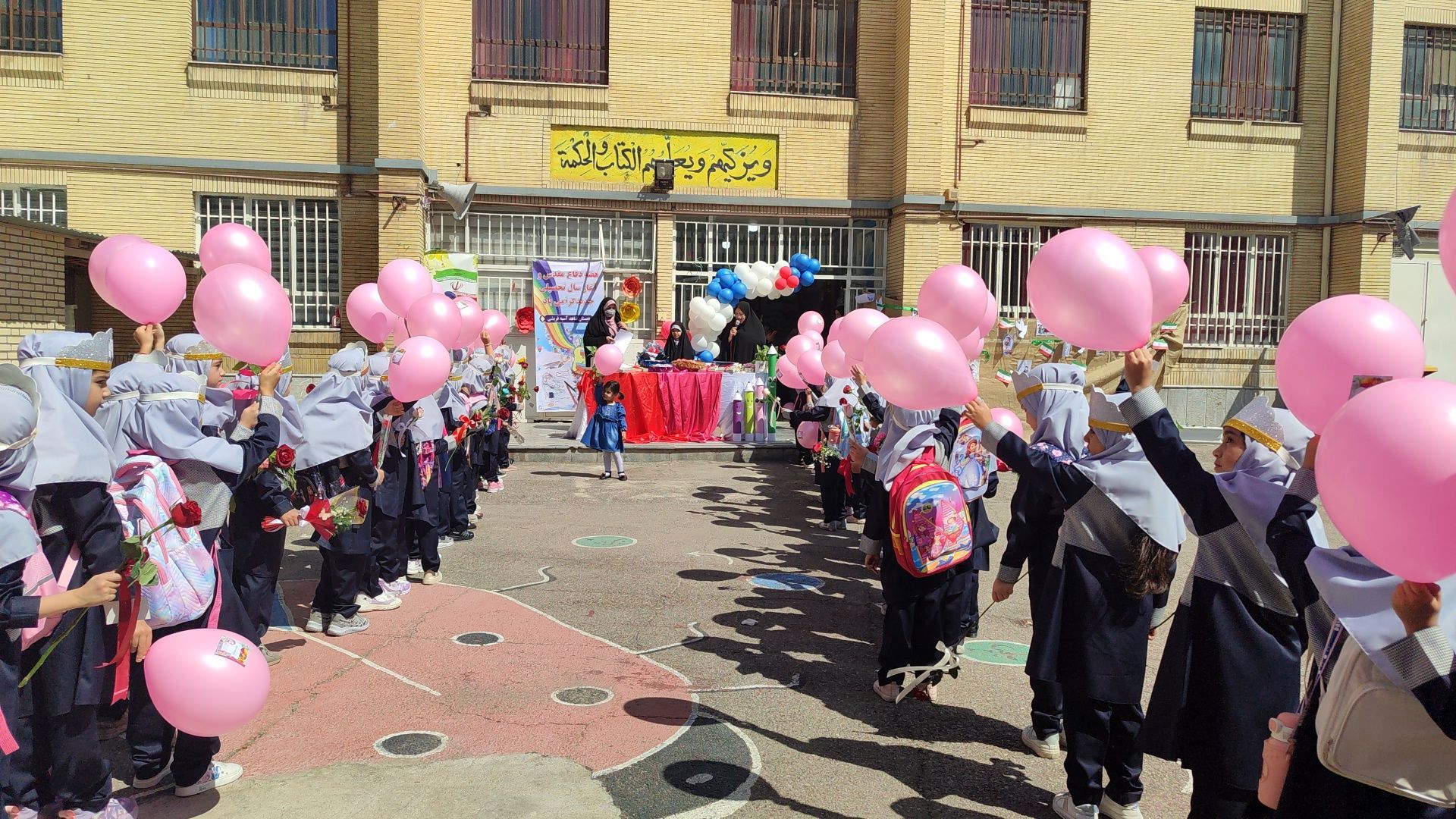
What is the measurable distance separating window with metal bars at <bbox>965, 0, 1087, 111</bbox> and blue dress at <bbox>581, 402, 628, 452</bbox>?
10634 mm

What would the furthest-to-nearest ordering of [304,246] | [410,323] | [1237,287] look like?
[1237,287] < [304,246] < [410,323]

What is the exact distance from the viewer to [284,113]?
1723cm

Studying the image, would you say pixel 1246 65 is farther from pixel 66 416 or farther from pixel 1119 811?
pixel 66 416

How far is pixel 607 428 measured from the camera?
12.8 m

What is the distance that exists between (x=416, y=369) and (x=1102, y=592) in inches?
161

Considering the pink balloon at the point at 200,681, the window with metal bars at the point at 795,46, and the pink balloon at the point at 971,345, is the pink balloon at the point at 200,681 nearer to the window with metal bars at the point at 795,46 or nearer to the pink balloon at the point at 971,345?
the pink balloon at the point at 971,345

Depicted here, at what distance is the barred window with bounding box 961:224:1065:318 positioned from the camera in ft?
63.7

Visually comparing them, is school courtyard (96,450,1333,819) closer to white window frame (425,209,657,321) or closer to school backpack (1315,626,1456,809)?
school backpack (1315,626,1456,809)

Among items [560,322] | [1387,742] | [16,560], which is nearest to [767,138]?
[560,322]

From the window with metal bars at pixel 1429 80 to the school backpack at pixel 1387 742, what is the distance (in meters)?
21.9

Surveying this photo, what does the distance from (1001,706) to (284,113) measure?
646 inches

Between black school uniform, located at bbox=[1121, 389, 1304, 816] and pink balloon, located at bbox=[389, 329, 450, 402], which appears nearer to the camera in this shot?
black school uniform, located at bbox=[1121, 389, 1304, 816]

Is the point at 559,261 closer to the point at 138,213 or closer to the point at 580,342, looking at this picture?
the point at 580,342

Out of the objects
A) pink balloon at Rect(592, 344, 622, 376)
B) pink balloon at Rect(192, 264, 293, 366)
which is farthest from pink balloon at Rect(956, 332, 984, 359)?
pink balloon at Rect(592, 344, 622, 376)
